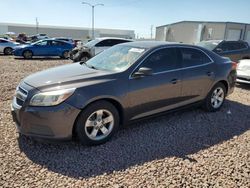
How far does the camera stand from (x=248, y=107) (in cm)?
573

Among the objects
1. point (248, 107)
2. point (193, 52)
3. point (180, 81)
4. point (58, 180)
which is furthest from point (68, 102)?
point (248, 107)

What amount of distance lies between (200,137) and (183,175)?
1240 millimetres

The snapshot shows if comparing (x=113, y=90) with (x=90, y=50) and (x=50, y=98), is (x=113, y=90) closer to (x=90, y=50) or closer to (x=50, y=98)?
(x=50, y=98)

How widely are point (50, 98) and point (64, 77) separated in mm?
536

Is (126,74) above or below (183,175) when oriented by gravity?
above

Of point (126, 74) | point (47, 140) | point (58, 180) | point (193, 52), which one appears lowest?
point (58, 180)

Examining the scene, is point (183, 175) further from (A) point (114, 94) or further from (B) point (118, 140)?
(A) point (114, 94)

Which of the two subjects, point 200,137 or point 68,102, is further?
point 200,137

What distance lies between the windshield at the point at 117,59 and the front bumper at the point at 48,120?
1.14m

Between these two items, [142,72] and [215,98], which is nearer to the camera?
[142,72]

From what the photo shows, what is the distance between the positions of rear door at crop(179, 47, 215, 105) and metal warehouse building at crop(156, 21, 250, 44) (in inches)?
1243

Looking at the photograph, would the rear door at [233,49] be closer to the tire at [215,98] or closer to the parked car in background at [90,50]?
the tire at [215,98]

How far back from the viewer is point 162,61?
4.22m

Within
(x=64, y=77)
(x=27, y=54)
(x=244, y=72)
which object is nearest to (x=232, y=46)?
(x=244, y=72)
